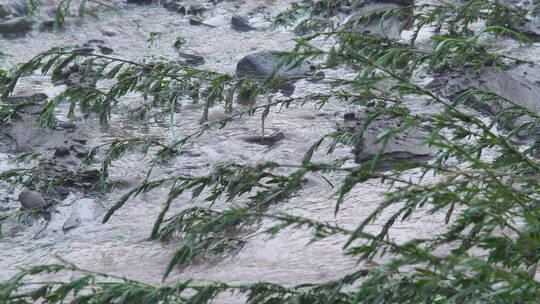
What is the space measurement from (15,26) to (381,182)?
4.73 m

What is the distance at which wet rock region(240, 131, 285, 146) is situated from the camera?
4.08 m

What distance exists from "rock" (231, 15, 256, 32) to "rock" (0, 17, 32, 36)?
71.9 inches

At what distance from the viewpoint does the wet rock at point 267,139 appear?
161 inches

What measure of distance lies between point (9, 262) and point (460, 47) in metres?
2.14

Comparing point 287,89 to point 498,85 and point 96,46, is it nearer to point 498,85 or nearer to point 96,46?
point 498,85

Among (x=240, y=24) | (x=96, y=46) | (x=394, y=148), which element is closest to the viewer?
(x=394, y=148)

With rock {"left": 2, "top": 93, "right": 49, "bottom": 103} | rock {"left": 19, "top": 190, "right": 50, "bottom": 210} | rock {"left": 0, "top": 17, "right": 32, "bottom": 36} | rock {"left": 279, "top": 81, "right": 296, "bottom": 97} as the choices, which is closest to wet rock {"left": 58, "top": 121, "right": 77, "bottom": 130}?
rock {"left": 2, "top": 93, "right": 49, "bottom": 103}

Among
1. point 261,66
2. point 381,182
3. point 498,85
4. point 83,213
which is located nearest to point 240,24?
point 261,66

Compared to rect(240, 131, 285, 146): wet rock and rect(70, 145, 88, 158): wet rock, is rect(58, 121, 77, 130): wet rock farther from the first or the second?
rect(240, 131, 285, 146): wet rock

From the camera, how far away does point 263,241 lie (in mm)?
3031

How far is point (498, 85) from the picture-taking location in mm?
4473

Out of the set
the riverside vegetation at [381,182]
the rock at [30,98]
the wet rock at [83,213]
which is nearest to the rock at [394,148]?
the riverside vegetation at [381,182]

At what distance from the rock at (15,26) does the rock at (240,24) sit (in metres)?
1.83

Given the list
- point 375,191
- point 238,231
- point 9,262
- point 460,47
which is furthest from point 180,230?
point 460,47
